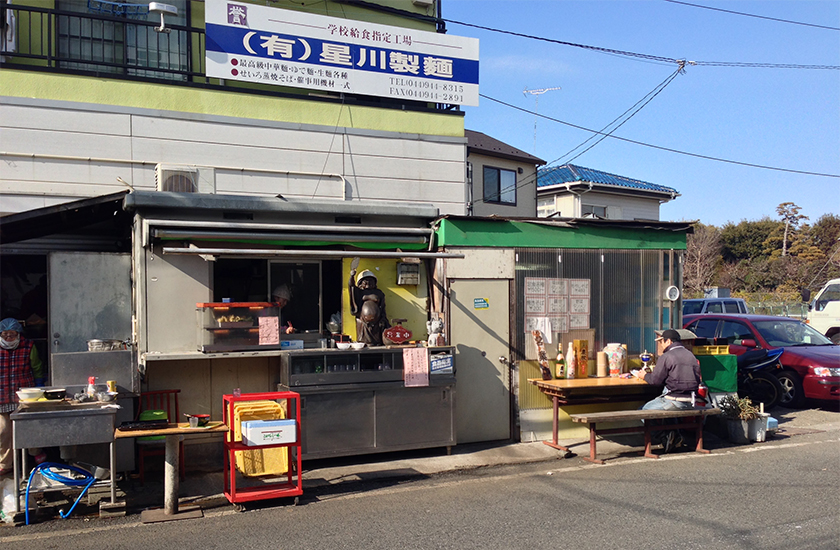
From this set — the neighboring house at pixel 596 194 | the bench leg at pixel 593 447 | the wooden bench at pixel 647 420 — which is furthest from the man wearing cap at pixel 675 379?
the neighboring house at pixel 596 194

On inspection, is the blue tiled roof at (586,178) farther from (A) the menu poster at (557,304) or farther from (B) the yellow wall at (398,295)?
(B) the yellow wall at (398,295)

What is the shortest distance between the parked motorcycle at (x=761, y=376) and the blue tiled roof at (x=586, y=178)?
47.8 feet

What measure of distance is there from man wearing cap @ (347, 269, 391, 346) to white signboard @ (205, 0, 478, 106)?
3.59 metres

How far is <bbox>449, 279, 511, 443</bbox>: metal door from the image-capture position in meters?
10.2

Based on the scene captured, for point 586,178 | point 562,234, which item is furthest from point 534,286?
point 586,178

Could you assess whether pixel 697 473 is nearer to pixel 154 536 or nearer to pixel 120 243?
pixel 154 536

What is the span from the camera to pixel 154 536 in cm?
631

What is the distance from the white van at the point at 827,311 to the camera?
18984 millimetres

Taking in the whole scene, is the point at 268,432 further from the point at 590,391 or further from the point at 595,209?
the point at 595,209

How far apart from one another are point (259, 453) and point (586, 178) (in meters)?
22.2

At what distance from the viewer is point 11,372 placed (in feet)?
27.0

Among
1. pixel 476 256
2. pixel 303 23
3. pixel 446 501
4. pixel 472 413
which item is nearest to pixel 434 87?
pixel 303 23

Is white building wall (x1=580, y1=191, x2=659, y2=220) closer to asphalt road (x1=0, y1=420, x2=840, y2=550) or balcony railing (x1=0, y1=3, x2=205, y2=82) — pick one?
balcony railing (x1=0, y1=3, x2=205, y2=82)

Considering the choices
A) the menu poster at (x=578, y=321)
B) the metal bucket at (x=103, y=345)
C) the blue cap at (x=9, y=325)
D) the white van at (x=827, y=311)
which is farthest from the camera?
the white van at (x=827, y=311)
